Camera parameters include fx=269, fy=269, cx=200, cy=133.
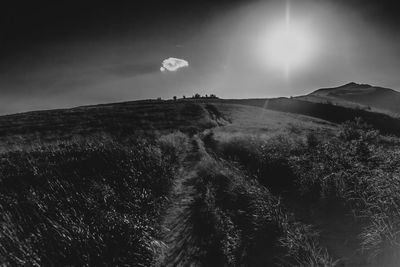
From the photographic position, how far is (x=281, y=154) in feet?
39.4

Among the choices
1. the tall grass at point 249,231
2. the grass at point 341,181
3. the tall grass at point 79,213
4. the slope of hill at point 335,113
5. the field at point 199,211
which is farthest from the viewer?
the slope of hill at point 335,113

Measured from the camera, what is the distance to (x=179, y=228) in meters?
6.30

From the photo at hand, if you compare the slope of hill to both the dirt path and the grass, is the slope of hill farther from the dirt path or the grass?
the dirt path

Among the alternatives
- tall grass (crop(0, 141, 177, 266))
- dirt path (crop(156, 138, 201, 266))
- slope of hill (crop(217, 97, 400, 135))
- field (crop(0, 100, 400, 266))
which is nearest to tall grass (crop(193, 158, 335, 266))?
field (crop(0, 100, 400, 266))

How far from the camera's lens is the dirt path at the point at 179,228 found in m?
5.16

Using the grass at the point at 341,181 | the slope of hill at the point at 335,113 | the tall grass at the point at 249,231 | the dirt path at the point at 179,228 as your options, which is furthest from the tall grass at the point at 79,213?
the slope of hill at the point at 335,113

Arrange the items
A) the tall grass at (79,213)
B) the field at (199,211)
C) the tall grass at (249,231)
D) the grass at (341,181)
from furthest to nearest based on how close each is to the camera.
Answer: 1. the grass at (341,181)
2. the tall grass at (249,231)
3. the field at (199,211)
4. the tall grass at (79,213)

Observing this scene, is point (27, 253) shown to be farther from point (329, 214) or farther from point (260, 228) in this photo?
point (329, 214)

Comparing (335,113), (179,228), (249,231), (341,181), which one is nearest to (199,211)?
(179,228)

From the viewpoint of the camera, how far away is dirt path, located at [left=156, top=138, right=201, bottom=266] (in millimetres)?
5160

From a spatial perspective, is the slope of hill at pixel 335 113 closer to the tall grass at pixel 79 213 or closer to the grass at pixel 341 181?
the grass at pixel 341 181

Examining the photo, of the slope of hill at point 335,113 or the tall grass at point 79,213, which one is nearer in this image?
the tall grass at point 79,213

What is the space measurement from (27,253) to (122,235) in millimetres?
1648

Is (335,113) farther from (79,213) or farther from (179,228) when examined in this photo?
→ (79,213)
